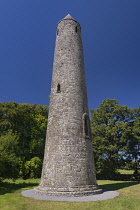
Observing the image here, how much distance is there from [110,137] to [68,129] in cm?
1567

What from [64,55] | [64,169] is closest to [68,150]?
[64,169]

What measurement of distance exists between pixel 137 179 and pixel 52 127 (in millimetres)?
17994

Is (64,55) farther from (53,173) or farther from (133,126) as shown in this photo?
(133,126)

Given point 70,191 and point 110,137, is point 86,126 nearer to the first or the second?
point 70,191

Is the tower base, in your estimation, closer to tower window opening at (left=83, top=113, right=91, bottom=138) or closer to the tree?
tower window opening at (left=83, top=113, right=91, bottom=138)

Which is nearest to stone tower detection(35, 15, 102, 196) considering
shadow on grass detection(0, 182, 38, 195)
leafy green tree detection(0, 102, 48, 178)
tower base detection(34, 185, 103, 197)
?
tower base detection(34, 185, 103, 197)

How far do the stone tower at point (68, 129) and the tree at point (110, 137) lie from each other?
507 inches

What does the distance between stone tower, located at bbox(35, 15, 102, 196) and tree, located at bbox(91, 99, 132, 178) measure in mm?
12881

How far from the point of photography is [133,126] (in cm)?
2528

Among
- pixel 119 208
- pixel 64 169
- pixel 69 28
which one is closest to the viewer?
pixel 119 208

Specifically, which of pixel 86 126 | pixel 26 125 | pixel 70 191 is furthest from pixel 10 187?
pixel 26 125

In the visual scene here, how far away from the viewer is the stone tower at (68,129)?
38.0ft

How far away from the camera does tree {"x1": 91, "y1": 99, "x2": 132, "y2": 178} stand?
993 inches

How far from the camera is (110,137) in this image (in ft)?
87.8
